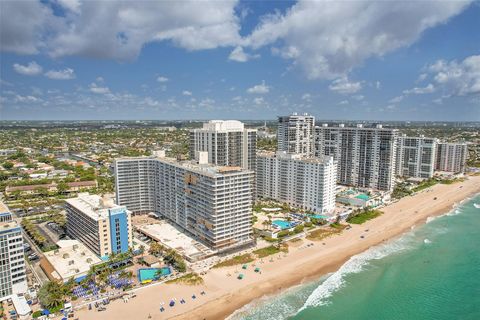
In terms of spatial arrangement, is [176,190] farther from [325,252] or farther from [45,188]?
[45,188]

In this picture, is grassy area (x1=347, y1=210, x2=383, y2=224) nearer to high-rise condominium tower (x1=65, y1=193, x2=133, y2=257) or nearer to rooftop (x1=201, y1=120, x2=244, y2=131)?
rooftop (x1=201, y1=120, x2=244, y2=131)

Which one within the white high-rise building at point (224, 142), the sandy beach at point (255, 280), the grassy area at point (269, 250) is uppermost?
the white high-rise building at point (224, 142)

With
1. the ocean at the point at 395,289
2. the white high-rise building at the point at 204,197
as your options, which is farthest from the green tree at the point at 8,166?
the ocean at the point at 395,289

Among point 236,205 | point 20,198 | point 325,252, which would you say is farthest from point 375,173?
point 20,198

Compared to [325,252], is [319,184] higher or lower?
higher

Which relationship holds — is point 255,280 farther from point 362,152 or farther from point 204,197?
point 362,152

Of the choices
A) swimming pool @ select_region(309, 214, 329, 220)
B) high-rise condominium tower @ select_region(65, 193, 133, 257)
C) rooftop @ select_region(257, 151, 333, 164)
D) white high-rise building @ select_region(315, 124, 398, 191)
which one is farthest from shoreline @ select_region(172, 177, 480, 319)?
white high-rise building @ select_region(315, 124, 398, 191)

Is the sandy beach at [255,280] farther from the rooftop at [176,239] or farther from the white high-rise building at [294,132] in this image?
the white high-rise building at [294,132]
